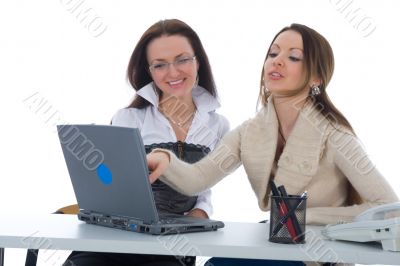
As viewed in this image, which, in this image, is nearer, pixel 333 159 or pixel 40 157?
pixel 333 159

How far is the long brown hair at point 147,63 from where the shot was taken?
250 centimetres

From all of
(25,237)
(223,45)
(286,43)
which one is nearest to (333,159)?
(286,43)

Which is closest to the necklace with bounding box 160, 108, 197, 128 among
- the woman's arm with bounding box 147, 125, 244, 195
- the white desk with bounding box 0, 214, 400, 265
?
the woman's arm with bounding box 147, 125, 244, 195

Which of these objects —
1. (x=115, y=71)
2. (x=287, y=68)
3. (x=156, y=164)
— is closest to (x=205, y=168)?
(x=156, y=164)

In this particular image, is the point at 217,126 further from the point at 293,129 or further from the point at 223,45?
the point at 223,45

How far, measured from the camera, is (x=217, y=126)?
2.49 m

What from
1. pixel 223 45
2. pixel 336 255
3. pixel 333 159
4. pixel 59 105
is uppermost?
pixel 223 45

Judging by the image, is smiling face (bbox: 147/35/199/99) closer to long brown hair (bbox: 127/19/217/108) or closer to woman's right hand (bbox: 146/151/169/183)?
long brown hair (bbox: 127/19/217/108)

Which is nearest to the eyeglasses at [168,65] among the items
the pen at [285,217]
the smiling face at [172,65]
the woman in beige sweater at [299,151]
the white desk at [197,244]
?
the smiling face at [172,65]

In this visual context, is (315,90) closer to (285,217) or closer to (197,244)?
(285,217)

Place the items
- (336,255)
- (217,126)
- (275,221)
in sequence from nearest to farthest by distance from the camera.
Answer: (336,255)
(275,221)
(217,126)

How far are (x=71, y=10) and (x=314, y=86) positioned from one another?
5.68 ft

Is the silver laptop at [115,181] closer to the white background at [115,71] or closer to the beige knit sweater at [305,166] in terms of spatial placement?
the beige knit sweater at [305,166]

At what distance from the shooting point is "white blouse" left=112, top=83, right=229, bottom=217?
2451mm
